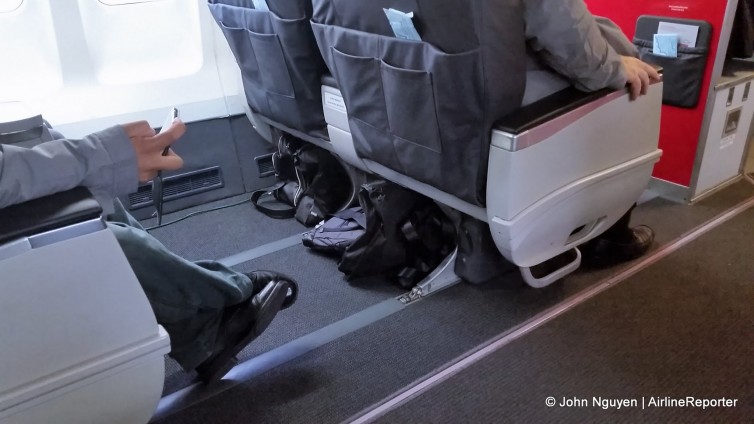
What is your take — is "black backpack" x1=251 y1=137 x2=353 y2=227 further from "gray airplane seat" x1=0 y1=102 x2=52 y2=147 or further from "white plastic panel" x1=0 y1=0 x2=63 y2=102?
"gray airplane seat" x1=0 y1=102 x2=52 y2=147

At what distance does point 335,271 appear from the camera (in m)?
2.58

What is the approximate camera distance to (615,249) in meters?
2.45

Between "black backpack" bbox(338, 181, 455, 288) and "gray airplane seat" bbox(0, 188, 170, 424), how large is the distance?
1082mm

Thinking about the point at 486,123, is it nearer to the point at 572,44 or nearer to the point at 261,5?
the point at 572,44

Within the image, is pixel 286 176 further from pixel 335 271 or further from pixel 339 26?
pixel 339 26

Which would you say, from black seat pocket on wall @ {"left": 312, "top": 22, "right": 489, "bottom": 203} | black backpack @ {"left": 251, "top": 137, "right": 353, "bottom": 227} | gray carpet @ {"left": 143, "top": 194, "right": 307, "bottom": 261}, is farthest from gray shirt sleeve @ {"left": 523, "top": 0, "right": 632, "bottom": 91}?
gray carpet @ {"left": 143, "top": 194, "right": 307, "bottom": 261}

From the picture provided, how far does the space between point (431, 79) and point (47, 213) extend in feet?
3.64

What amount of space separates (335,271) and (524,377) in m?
1.05

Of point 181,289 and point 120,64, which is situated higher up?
point 120,64

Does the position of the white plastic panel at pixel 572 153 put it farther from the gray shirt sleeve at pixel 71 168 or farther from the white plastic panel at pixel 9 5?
the white plastic panel at pixel 9 5

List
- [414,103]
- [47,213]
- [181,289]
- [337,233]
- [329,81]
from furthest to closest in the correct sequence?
1. [337,233]
2. [329,81]
3. [414,103]
4. [181,289]
5. [47,213]

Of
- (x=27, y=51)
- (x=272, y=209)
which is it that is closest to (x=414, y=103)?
(x=272, y=209)

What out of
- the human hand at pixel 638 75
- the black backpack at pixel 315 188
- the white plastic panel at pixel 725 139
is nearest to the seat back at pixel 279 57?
the black backpack at pixel 315 188

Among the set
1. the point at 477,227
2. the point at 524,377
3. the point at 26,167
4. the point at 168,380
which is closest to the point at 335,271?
the point at 477,227
